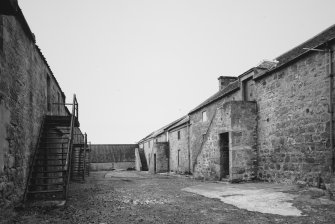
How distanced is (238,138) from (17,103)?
9.86m

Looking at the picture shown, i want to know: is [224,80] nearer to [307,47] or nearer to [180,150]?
[180,150]

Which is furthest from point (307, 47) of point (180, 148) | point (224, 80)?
point (180, 148)

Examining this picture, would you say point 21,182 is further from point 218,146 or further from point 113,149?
point 113,149

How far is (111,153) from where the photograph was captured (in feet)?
154

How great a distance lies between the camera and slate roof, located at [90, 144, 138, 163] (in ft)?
148

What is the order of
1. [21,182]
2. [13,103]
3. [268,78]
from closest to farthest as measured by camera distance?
[13,103] → [21,182] → [268,78]

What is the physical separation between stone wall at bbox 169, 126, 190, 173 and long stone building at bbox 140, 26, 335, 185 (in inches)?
307

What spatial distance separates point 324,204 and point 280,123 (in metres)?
5.40

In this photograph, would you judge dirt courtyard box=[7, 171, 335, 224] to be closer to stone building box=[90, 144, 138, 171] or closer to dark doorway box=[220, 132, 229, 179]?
dark doorway box=[220, 132, 229, 179]

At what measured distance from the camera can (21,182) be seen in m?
7.70

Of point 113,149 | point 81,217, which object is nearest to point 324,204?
point 81,217

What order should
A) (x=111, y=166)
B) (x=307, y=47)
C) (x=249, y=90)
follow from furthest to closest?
(x=111, y=166)
(x=249, y=90)
(x=307, y=47)

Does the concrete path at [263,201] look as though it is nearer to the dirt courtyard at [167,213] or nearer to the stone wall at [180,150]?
the dirt courtyard at [167,213]

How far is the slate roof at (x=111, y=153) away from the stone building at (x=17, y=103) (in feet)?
120
